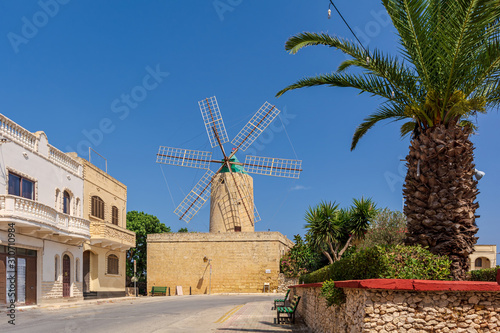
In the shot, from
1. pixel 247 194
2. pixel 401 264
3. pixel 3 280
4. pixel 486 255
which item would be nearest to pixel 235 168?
pixel 247 194

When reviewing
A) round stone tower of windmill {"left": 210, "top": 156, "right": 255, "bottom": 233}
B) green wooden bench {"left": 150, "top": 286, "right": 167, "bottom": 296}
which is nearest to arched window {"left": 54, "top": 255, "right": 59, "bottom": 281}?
green wooden bench {"left": 150, "top": 286, "right": 167, "bottom": 296}

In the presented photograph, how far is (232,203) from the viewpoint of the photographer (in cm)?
4434

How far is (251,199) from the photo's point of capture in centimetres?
4544

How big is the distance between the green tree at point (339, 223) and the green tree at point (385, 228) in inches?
18.0

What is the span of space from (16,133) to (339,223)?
1619 cm

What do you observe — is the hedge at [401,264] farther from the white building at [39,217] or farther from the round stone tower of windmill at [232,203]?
the round stone tower of windmill at [232,203]

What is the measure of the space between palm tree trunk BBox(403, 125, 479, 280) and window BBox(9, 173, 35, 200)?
59.8ft

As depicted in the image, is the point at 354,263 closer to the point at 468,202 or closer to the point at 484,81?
the point at 468,202

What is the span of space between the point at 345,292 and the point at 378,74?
4.37 meters

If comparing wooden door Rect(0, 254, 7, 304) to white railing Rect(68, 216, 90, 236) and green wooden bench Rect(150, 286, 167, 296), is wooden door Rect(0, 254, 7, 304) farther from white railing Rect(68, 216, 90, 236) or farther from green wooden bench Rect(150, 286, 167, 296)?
green wooden bench Rect(150, 286, 167, 296)

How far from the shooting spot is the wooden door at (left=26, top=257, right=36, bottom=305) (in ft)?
72.2

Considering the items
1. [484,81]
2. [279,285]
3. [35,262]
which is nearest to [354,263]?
[484,81]

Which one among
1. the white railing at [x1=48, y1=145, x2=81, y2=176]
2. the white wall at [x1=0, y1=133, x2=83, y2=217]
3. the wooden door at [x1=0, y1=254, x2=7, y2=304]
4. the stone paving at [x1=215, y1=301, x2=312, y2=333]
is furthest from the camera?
the white railing at [x1=48, y1=145, x2=81, y2=176]

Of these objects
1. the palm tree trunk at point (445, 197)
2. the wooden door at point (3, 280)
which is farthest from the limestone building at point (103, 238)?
the palm tree trunk at point (445, 197)
